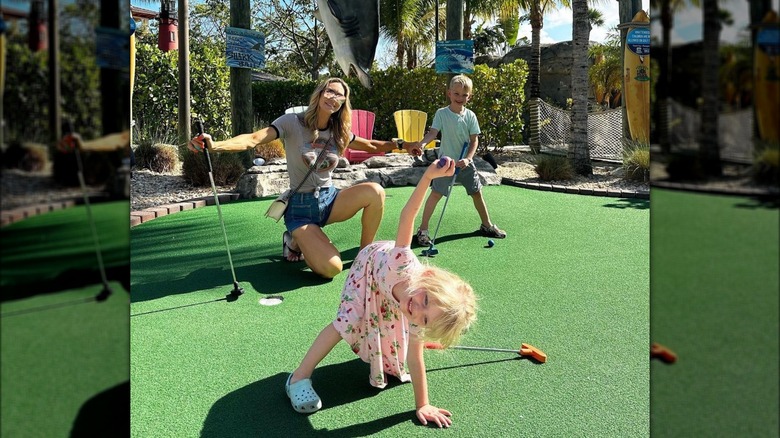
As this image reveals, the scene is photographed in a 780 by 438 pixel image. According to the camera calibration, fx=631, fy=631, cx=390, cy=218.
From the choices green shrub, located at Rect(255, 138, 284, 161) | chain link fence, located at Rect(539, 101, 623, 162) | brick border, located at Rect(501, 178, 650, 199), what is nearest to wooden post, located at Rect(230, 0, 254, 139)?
green shrub, located at Rect(255, 138, 284, 161)

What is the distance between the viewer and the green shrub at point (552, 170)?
857 cm

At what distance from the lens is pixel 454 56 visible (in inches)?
316

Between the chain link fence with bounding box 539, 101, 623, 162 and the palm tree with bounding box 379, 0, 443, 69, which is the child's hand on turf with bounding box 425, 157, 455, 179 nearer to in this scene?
the chain link fence with bounding box 539, 101, 623, 162

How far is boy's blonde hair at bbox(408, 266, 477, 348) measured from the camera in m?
1.96

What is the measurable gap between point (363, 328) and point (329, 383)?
0.34 m

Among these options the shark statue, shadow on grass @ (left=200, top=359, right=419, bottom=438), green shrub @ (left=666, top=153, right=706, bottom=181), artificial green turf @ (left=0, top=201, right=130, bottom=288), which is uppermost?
the shark statue

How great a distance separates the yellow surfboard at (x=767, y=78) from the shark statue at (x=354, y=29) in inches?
118

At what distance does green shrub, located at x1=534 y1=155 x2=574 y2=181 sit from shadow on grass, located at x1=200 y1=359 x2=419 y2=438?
21.1 feet

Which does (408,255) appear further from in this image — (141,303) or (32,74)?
(141,303)

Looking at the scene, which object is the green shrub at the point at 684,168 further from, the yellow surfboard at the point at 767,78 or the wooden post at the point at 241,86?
the wooden post at the point at 241,86

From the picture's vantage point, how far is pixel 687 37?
0.53 metres

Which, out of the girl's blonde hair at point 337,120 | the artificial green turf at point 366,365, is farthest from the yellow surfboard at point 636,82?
the girl's blonde hair at point 337,120

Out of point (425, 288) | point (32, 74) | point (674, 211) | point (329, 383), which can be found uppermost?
point (32, 74)

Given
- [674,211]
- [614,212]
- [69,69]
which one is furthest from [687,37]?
[614,212]
